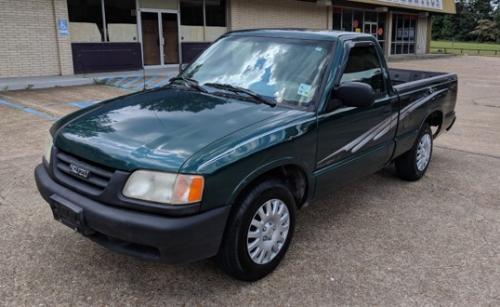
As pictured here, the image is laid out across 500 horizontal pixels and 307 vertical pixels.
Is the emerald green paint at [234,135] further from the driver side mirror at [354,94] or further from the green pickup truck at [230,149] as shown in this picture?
the driver side mirror at [354,94]

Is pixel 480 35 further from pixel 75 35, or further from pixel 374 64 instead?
pixel 374 64

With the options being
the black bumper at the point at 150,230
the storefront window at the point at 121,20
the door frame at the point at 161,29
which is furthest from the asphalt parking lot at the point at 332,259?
the door frame at the point at 161,29

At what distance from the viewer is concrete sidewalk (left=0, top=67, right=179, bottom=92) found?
12.6 metres

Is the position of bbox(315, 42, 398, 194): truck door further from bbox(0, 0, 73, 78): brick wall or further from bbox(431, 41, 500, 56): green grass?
bbox(431, 41, 500, 56): green grass

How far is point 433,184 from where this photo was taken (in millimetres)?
5512

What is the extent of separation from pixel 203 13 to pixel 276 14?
4577mm

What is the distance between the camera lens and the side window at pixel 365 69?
4.14 metres

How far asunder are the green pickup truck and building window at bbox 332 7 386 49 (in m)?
23.4

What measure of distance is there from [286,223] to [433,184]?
285 cm

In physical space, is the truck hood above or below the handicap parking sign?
below

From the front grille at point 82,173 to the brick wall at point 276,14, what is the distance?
56.7 ft

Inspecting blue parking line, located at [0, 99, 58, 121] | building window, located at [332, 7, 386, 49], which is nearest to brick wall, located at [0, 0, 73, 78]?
blue parking line, located at [0, 99, 58, 121]

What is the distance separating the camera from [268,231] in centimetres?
326

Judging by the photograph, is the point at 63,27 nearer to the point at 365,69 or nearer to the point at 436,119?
the point at 436,119
